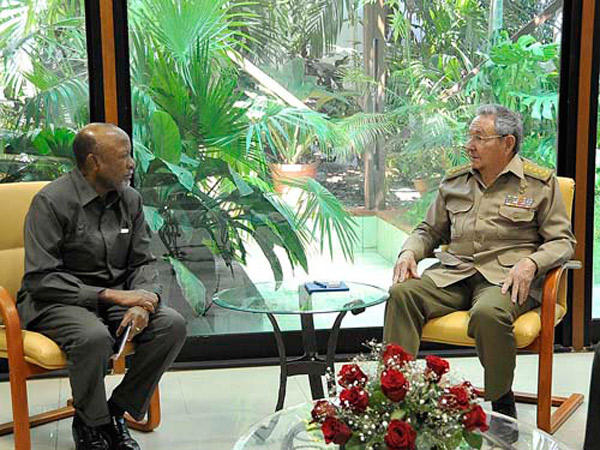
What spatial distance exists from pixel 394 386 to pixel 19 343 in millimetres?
1534

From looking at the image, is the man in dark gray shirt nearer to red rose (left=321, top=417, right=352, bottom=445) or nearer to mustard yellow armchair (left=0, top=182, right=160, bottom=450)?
mustard yellow armchair (left=0, top=182, right=160, bottom=450)

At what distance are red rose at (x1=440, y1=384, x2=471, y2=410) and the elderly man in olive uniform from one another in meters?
1.21

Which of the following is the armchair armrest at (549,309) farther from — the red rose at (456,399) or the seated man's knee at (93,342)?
the seated man's knee at (93,342)

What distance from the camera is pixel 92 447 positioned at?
334 cm

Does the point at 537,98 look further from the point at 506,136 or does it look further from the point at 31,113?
the point at 31,113

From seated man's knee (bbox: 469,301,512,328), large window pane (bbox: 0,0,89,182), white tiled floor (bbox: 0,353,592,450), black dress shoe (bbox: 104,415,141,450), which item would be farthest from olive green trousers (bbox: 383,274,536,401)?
large window pane (bbox: 0,0,89,182)

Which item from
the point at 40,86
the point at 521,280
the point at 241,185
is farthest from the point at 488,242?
the point at 40,86

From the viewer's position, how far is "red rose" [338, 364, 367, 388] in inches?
91.9

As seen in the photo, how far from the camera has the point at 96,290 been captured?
3.45 metres

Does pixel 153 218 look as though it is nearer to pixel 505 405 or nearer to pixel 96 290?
pixel 96 290

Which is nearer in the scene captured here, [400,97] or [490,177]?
[490,177]

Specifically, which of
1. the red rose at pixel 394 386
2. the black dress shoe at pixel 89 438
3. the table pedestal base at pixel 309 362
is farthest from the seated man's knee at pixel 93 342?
the red rose at pixel 394 386

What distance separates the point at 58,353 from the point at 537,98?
2.71 m

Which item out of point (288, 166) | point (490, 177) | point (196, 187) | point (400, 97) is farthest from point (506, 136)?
point (196, 187)
